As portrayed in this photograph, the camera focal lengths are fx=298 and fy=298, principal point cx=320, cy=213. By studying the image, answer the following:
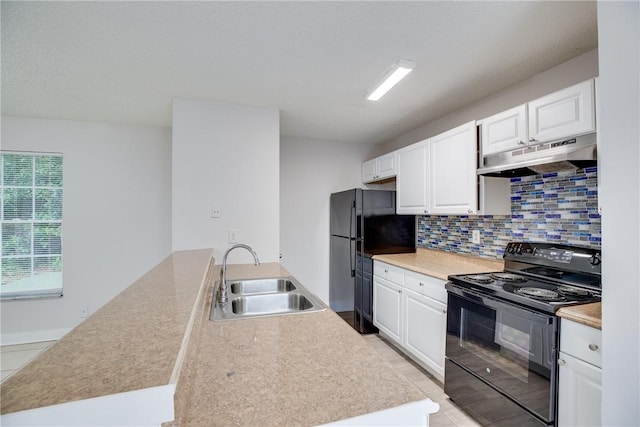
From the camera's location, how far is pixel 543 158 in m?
1.84

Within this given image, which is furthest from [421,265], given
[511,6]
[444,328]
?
[511,6]

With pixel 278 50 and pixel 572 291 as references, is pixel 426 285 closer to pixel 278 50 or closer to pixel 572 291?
pixel 572 291

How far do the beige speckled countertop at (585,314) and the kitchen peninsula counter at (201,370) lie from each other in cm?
106

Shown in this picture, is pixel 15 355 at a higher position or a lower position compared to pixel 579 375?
lower

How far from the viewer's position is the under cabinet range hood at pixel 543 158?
1.64m

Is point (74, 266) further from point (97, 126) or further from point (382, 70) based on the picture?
point (382, 70)

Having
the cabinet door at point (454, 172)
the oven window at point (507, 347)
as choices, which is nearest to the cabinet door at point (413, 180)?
the cabinet door at point (454, 172)

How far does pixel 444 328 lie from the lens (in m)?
2.21

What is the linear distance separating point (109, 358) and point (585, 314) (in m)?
1.80

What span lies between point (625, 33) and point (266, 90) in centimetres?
212

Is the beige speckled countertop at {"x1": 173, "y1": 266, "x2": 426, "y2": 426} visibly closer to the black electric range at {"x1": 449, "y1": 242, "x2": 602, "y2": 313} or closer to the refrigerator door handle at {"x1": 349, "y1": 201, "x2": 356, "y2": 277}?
the black electric range at {"x1": 449, "y1": 242, "x2": 602, "y2": 313}

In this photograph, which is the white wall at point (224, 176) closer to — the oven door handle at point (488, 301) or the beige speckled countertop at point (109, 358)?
the oven door handle at point (488, 301)

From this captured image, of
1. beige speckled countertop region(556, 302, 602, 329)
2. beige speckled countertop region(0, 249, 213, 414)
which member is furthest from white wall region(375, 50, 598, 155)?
beige speckled countertop region(0, 249, 213, 414)

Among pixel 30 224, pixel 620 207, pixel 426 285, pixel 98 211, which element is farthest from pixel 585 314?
pixel 30 224
